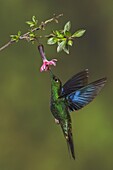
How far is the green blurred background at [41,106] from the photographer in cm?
332

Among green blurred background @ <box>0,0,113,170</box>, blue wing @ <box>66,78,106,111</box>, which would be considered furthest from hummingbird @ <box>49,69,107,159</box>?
green blurred background @ <box>0,0,113,170</box>

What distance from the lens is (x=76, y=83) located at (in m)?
1.28

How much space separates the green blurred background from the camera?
10.9 feet

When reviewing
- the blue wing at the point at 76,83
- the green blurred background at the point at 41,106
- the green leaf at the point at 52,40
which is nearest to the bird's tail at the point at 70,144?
the blue wing at the point at 76,83

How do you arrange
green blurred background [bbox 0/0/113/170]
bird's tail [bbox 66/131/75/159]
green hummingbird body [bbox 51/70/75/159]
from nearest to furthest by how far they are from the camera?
bird's tail [bbox 66/131/75/159] → green hummingbird body [bbox 51/70/75/159] → green blurred background [bbox 0/0/113/170]

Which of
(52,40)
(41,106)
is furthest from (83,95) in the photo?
(41,106)

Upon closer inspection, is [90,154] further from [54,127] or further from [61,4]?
[61,4]

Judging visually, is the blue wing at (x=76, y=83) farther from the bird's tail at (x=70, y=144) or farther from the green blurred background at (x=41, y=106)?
the green blurred background at (x=41, y=106)

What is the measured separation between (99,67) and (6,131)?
82 centimetres

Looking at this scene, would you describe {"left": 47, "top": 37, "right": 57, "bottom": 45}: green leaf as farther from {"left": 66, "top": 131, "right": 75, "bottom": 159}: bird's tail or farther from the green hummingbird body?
{"left": 66, "top": 131, "right": 75, "bottom": 159}: bird's tail

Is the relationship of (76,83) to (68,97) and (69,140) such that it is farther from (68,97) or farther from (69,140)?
(69,140)

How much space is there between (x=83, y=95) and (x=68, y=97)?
0.06m

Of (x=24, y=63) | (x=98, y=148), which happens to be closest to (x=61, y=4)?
(x=24, y=63)

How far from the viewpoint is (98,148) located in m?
3.37
